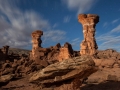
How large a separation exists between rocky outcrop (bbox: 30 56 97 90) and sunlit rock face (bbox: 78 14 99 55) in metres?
16.3

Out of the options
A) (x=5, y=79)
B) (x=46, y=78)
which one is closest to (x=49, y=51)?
(x=5, y=79)

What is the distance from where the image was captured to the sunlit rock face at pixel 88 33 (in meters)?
26.3

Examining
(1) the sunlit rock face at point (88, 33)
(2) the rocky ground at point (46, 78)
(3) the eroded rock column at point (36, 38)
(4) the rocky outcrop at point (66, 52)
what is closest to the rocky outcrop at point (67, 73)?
(2) the rocky ground at point (46, 78)

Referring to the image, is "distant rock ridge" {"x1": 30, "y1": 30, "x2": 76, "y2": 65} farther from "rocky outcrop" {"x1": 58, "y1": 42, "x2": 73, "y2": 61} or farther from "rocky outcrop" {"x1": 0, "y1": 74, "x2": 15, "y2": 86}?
"rocky outcrop" {"x1": 0, "y1": 74, "x2": 15, "y2": 86}

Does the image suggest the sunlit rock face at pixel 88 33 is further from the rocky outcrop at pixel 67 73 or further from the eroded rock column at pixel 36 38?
the rocky outcrop at pixel 67 73

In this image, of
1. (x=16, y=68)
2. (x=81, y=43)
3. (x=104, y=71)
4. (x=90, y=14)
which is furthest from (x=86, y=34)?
(x=16, y=68)

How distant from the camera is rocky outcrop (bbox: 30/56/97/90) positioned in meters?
9.77

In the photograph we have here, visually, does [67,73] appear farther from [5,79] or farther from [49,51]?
[49,51]

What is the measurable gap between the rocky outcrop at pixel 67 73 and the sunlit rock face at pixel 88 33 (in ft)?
53.6

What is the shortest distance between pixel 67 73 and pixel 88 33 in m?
18.0

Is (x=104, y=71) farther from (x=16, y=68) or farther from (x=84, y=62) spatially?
(x=16, y=68)

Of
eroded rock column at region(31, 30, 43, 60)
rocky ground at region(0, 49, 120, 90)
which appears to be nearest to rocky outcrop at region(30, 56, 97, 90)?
rocky ground at region(0, 49, 120, 90)

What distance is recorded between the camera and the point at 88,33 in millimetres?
27047

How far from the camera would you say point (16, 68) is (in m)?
22.5
